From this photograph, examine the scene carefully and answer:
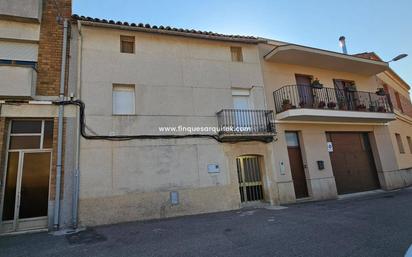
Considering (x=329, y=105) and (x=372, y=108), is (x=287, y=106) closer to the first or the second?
(x=329, y=105)

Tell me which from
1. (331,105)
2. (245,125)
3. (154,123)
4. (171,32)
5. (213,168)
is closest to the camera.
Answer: (154,123)

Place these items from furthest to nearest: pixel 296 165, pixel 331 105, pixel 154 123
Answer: pixel 331 105 → pixel 296 165 → pixel 154 123

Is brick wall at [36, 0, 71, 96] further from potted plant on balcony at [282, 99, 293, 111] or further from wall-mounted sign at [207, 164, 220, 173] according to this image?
potted plant on balcony at [282, 99, 293, 111]

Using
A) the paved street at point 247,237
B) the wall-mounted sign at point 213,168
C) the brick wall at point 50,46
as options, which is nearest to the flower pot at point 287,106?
the wall-mounted sign at point 213,168

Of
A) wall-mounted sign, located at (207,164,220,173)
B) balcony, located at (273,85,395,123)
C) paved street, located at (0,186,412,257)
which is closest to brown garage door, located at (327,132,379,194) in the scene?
balcony, located at (273,85,395,123)

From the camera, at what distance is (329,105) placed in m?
10.5

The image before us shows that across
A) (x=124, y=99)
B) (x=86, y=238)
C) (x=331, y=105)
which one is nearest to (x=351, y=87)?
(x=331, y=105)

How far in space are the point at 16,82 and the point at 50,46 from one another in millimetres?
1657

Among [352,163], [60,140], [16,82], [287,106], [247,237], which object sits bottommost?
[247,237]

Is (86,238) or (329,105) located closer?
(86,238)

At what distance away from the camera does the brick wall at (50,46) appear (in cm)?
741

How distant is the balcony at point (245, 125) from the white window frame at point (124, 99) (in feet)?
10.5

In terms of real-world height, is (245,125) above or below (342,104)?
below

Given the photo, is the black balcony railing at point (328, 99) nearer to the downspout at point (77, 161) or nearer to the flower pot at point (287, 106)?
the flower pot at point (287, 106)
